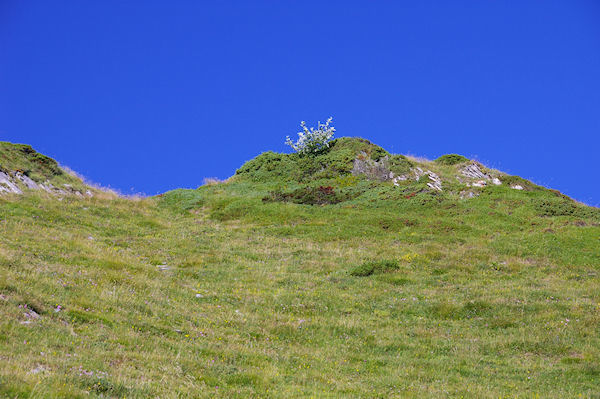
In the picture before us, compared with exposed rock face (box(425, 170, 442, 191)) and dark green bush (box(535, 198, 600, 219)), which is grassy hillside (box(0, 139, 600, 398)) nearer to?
dark green bush (box(535, 198, 600, 219))

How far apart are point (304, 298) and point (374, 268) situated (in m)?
6.15

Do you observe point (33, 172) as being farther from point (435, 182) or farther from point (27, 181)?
point (435, 182)

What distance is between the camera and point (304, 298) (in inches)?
821

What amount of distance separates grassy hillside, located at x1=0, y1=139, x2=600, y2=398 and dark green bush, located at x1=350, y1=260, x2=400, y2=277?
6cm

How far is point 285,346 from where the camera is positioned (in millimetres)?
15234

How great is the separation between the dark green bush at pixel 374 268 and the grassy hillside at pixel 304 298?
0.06 metres

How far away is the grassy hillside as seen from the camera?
36.9 feet

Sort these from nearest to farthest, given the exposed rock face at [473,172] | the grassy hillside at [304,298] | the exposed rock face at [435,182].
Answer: the grassy hillside at [304,298] < the exposed rock face at [435,182] < the exposed rock face at [473,172]

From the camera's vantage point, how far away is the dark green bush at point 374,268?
82.9 feet

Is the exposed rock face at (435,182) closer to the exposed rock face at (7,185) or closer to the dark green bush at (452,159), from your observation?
the dark green bush at (452,159)

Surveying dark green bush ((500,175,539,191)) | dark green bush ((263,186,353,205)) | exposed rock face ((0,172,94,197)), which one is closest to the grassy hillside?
dark green bush ((263,186,353,205))

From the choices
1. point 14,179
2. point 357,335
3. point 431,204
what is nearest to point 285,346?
point 357,335

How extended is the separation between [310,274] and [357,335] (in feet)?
27.8

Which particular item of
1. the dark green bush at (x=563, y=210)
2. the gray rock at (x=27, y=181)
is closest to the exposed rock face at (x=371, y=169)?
the dark green bush at (x=563, y=210)
